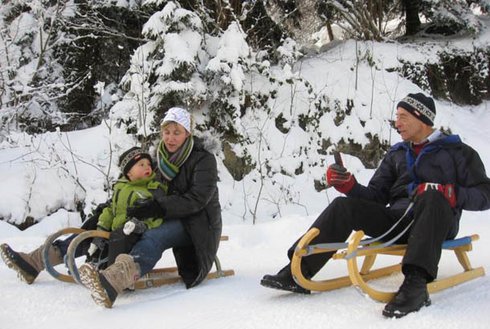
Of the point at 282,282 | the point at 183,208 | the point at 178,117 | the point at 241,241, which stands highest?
the point at 178,117

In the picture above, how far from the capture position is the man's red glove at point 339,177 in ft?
9.50

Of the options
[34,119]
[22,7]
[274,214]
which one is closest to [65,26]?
[22,7]

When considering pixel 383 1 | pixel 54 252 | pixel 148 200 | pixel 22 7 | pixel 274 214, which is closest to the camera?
pixel 148 200

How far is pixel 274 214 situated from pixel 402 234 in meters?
4.16

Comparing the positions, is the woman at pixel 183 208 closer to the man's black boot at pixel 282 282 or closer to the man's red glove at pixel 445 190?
the man's black boot at pixel 282 282

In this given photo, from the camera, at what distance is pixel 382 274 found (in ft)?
10.2

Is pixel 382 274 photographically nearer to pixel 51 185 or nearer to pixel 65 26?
pixel 51 185

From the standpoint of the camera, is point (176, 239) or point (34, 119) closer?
point (176, 239)

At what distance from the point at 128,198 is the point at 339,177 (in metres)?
1.25

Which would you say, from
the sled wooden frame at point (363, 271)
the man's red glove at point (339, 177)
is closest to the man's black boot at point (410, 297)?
the sled wooden frame at point (363, 271)

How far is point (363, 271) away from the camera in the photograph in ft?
10.3

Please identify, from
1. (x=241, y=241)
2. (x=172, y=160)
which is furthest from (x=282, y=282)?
(x=241, y=241)

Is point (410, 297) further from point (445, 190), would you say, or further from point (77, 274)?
point (77, 274)

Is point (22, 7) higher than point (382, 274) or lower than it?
higher
